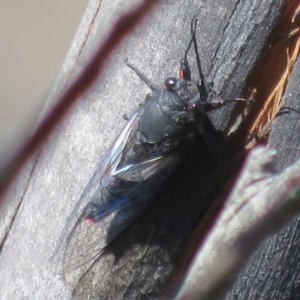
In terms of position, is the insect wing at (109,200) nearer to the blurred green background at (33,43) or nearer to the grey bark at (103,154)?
the grey bark at (103,154)

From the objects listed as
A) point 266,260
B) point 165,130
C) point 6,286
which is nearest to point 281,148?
point 266,260

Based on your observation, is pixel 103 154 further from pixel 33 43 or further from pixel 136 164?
pixel 33 43

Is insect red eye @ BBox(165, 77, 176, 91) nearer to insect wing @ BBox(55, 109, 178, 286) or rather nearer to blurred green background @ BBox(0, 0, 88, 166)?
insect wing @ BBox(55, 109, 178, 286)

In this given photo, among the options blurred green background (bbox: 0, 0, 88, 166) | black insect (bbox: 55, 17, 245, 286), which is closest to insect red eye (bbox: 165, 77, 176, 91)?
black insect (bbox: 55, 17, 245, 286)

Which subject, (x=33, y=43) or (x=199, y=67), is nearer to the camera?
(x=199, y=67)

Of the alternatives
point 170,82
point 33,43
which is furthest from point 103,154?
point 33,43

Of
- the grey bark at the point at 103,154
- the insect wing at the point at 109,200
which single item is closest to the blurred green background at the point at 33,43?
the grey bark at the point at 103,154
